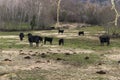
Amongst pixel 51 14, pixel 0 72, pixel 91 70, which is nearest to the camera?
pixel 0 72

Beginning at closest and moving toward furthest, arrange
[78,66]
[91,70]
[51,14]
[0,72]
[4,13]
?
[0,72], [91,70], [78,66], [51,14], [4,13]

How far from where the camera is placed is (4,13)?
11219cm

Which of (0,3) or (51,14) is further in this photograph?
(0,3)

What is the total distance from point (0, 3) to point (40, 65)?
9706 centimetres

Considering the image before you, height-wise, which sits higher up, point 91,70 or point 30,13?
point 91,70

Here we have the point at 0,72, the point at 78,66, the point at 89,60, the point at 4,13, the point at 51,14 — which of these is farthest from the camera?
the point at 4,13

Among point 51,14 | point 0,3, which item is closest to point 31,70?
point 51,14

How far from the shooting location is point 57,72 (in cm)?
2159

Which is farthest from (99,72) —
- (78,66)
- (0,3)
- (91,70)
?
(0,3)

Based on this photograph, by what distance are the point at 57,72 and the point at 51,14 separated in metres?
80.1

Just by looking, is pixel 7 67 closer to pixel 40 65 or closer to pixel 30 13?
pixel 40 65

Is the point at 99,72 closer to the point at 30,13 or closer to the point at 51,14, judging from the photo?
the point at 51,14

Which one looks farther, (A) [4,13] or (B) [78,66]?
(A) [4,13]

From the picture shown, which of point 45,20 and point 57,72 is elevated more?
point 57,72
